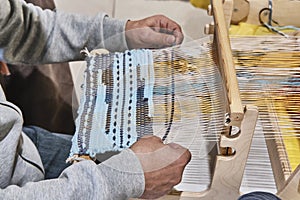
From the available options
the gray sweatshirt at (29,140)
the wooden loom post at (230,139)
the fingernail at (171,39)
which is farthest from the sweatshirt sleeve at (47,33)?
the wooden loom post at (230,139)

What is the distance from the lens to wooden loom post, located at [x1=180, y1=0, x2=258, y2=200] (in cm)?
70

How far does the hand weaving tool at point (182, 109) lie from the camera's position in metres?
0.76

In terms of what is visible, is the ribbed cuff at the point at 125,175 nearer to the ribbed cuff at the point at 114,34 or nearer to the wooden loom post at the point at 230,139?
the wooden loom post at the point at 230,139

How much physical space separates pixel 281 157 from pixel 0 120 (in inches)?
19.3

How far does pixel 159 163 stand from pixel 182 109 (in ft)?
0.42

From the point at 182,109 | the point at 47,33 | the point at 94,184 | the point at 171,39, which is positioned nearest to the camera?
the point at 94,184

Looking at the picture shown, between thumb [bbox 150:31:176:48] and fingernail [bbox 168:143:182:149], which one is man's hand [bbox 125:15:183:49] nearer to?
thumb [bbox 150:31:176:48]

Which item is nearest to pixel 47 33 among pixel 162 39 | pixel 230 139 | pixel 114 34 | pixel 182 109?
pixel 114 34

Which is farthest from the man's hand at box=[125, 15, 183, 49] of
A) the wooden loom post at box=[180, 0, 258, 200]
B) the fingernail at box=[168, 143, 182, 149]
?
the fingernail at box=[168, 143, 182, 149]

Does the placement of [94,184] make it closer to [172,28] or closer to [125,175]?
[125,175]

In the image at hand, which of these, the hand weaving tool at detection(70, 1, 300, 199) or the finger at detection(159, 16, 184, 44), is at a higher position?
the finger at detection(159, 16, 184, 44)

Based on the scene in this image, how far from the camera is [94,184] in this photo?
702 millimetres

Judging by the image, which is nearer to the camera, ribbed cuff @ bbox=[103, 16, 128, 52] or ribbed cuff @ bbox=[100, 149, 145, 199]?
ribbed cuff @ bbox=[100, 149, 145, 199]

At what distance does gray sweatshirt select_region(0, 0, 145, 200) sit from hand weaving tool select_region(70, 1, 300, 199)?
2.2 inches
